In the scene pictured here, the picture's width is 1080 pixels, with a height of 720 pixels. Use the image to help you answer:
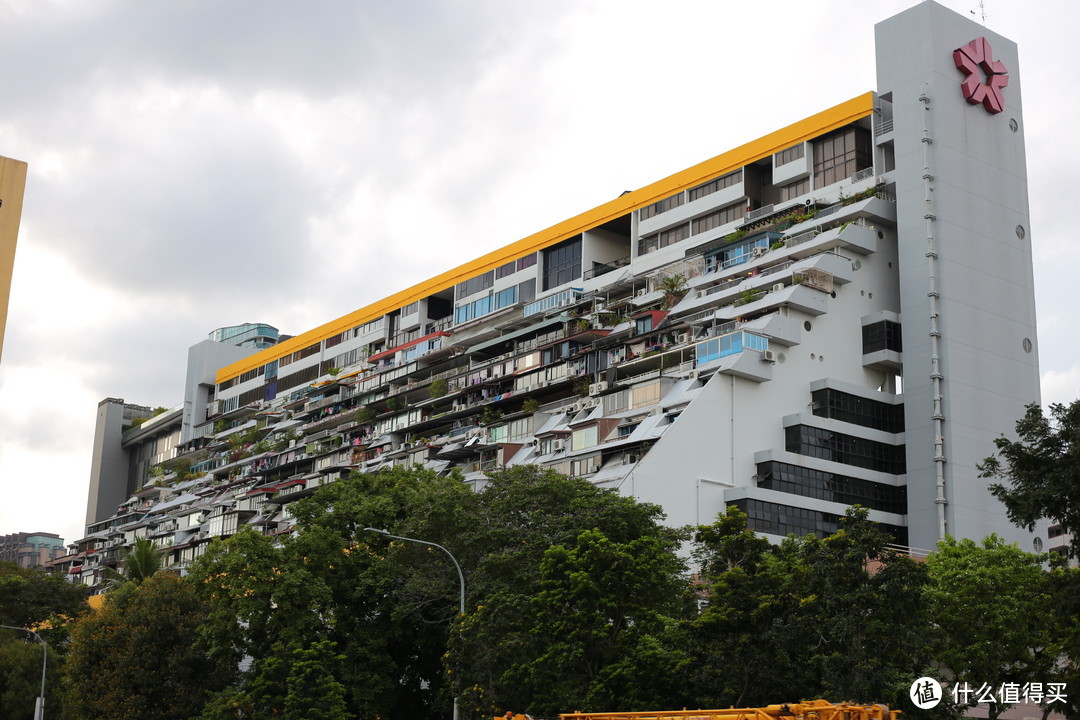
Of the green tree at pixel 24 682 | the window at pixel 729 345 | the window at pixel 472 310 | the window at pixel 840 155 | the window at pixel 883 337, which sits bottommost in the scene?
the green tree at pixel 24 682

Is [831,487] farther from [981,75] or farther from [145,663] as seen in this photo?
[145,663]

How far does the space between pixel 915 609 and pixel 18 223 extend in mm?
41068

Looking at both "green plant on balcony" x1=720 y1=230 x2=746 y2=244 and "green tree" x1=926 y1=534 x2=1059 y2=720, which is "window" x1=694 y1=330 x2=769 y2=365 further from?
"green tree" x1=926 y1=534 x2=1059 y2=720

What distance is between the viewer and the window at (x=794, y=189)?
9356cm

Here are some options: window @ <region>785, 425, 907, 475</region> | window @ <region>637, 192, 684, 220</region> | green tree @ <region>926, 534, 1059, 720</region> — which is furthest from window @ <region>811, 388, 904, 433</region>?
green tree @ <region>926, 534, 1059, 720</region>

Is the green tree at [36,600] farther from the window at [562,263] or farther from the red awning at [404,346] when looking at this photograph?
the window at [562,263]

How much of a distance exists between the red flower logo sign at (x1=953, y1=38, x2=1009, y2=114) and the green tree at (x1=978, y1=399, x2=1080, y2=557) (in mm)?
57937

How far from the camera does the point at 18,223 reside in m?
53.8

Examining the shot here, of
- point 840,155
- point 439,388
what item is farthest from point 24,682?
point 840,155

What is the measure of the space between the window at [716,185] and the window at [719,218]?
5.59ft

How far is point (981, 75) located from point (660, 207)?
2745 centimetres

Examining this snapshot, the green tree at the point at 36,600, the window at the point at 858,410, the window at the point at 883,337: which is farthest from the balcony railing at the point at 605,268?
the green tree at the point at 36,600

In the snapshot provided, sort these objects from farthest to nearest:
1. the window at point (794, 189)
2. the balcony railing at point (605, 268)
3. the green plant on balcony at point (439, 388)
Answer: the green plant on balcony at point (439, 388)
the balcony railing at point (605, 268)
the window at point (794, 189)

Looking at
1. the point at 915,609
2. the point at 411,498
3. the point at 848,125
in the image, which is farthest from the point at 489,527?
the point at 848,125
